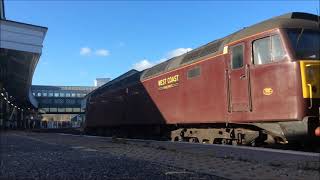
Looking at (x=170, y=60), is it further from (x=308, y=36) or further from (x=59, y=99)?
(x=59, y=99)

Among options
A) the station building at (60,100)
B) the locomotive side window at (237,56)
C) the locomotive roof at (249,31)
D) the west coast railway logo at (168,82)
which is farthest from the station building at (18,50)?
the station building at (60,100)

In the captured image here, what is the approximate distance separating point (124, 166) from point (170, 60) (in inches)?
442

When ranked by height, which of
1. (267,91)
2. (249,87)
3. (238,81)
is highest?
(238,81)

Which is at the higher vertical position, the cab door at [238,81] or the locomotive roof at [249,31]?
the locomotive roof at [249,31]

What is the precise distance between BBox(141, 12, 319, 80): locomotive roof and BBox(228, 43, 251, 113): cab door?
0.46 meters

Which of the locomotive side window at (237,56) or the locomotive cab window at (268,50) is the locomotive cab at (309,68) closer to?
the locomotive cab window at (268,50)

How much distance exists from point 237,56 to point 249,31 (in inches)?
31.9

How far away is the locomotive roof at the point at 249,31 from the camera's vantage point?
1250 centimetres

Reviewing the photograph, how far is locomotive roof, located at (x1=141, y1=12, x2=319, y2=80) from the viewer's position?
1250cm

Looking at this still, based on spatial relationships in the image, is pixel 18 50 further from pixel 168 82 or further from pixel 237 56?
pixel 237 56

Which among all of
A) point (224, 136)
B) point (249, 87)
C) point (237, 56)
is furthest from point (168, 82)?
point (249, 87)

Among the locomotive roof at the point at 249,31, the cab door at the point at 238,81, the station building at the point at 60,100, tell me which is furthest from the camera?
the station building at the point at 60,100

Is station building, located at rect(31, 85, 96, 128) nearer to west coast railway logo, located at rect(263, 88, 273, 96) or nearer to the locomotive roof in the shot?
the locomotive roof

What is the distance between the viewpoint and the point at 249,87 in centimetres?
1304
